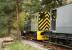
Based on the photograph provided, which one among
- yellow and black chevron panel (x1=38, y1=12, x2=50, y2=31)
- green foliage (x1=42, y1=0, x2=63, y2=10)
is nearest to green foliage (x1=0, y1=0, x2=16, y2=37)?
yellow and black chevron panel (x1=38, y1=12, x2=50, y2=31)

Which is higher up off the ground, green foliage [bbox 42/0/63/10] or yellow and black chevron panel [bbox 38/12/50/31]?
green foliage [bbox 42/0/63/10]

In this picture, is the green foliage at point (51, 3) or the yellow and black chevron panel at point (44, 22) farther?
the yellow and black chevron panel at point (44, 22)

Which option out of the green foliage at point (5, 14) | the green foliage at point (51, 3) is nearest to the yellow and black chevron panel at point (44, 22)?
the green foliage at point (51, 3)

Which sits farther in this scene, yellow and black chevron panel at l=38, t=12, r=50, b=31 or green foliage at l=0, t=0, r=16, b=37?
yellow and black chevron panel at l=38, t=12, r=50, b=31

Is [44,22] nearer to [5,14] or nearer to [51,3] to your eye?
[51,3]

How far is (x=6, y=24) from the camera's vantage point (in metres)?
14.8

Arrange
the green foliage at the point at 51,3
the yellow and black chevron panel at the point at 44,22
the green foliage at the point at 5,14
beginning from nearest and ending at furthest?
the green foliage at the point at 5,14 < the green foliage at the point at 51,3 < the yellow and black chevron panel at the point at 44,22

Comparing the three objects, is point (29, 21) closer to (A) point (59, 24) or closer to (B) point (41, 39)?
(B) point (41, 39)

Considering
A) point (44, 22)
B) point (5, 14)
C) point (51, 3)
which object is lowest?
point (44, 22)

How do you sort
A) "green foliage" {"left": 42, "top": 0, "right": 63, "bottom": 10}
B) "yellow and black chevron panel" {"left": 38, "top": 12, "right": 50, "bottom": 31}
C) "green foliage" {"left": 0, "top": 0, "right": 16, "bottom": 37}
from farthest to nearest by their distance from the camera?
"yellow and black chevron panel" {"left": 38, "top": 12, "right": 50, "bottom": 31} → "green foliage" {"left": 42, "top": 0, "right": 63, "bottom": 10} → "green foliage" {"left": 0, "top": 0, "right": 16, "bottom": 37}

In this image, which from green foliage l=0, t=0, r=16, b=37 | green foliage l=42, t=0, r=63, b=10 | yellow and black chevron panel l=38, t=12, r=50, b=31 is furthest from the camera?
yellow and black chevron panel l=38, t=12, r=50, b=31

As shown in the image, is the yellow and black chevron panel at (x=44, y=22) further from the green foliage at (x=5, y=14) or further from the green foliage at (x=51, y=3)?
the green foliage at (x=5, y=14)

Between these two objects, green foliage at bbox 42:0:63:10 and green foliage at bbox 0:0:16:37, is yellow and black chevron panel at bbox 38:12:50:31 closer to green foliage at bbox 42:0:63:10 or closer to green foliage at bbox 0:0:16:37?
green foliage at bbox 42:0:63:10

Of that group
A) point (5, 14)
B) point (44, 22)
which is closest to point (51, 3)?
point (44, 22)
